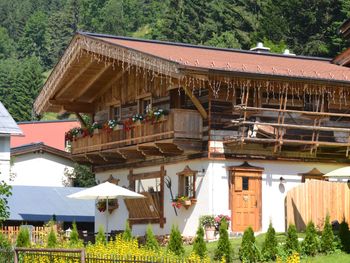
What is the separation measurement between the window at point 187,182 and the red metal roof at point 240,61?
4003mm

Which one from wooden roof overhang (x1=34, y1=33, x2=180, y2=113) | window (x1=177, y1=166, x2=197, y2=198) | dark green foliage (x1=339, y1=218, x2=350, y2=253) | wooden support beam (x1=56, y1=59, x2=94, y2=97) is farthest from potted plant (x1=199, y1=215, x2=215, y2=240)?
wooden support beam (x1=56, y1=59, x2=94, y2=97)

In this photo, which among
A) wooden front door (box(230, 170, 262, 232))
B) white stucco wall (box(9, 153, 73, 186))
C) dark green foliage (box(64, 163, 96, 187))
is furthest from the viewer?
dark green foliage (box(64, 163, 96, 187))

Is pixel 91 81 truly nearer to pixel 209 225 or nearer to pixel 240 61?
pixel 240 61

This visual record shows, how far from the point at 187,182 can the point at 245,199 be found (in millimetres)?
2308

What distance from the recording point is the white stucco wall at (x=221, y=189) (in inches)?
1208

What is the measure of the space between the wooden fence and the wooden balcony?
3845 mm

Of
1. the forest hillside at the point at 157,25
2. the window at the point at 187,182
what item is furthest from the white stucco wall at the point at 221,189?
the forest hillside at the point at 157,25

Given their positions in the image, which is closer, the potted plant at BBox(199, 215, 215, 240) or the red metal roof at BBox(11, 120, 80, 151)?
the potted plant at BBox(199, 215, 215, 240)

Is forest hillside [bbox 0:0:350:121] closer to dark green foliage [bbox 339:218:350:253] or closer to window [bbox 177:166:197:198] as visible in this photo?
window [bbox 177:166:197:198]

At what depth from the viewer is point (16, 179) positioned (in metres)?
56.0

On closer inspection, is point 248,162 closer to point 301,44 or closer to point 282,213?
point 282,213

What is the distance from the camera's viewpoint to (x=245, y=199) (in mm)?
31016

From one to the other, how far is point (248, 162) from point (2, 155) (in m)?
15.6

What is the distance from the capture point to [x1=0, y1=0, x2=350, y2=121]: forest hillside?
6806 centimetres
